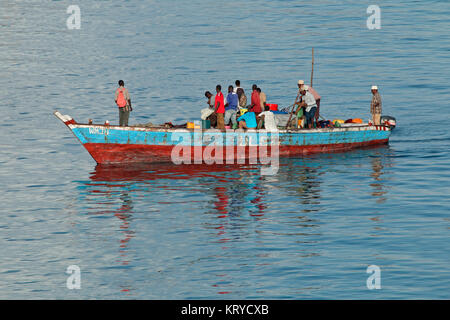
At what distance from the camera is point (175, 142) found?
3186 cm

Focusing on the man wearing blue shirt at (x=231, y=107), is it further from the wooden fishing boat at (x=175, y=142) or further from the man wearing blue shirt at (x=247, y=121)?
the wooden fishing boat at (x=175, y=142)

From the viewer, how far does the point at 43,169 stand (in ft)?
109

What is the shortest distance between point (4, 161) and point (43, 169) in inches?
96.8

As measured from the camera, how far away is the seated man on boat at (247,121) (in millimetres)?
31616

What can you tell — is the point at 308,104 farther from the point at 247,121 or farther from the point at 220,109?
the point at 220,109

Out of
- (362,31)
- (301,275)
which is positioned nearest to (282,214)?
(301,275)

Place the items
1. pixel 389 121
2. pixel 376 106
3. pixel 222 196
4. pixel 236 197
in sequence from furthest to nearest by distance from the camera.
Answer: pixel 389 121, pixel 376 106, pixel 222 196, pixel 236 197

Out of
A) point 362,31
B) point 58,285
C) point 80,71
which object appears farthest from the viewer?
point 362,31

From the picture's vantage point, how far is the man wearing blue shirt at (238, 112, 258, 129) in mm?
31625

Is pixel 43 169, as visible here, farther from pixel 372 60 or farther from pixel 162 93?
pixel 372 60

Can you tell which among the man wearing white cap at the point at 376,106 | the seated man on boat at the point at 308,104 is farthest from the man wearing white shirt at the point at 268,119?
the man wearing white cap at the point at 376,106

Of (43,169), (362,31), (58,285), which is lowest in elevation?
(58,285)

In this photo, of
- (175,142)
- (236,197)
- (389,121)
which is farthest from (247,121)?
(389,121)

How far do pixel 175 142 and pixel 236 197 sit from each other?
497cm
